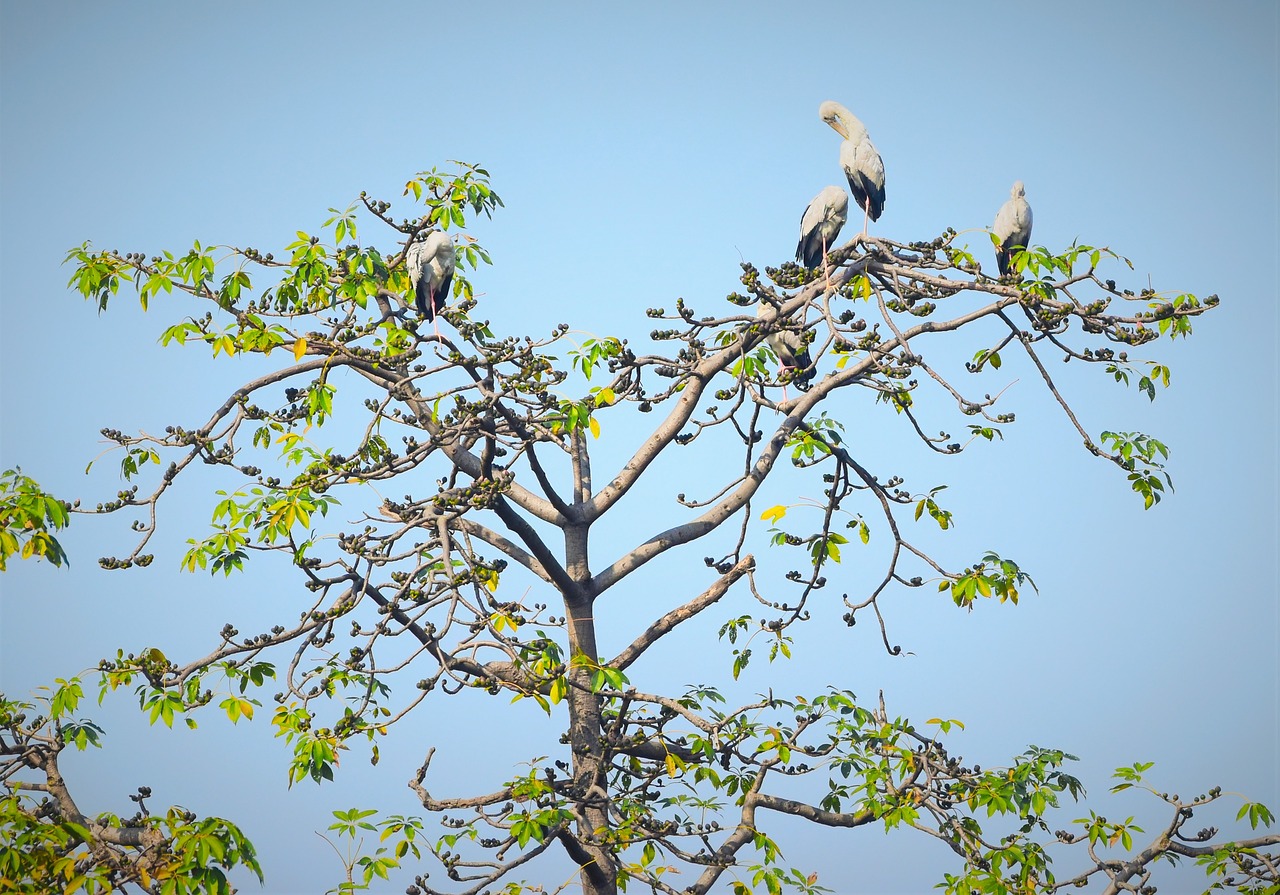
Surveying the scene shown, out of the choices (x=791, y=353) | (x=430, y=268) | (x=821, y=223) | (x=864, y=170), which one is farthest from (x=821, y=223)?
(x=430, y=268)

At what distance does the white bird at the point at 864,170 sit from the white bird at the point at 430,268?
2545mm

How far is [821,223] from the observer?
7.13m

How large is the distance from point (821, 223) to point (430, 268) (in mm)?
2393

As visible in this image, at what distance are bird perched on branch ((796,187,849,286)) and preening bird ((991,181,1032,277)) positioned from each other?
924mm

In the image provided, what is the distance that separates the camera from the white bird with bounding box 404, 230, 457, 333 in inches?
249

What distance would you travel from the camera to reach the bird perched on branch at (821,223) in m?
7.06

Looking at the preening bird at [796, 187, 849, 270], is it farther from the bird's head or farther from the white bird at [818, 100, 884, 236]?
the bird's head

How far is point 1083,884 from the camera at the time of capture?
17.4 ft

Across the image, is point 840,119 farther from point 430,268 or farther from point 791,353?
point 430,268

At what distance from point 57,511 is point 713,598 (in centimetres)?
293

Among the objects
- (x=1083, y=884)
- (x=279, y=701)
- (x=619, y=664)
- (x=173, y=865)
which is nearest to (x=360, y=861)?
(x=279, y=701)

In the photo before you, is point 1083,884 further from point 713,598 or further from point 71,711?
point 71,711

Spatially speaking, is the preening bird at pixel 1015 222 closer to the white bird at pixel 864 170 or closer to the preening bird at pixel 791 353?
the white bird at pixel 864 170

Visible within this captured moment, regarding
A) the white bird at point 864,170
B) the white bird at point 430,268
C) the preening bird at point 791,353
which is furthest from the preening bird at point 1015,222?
the white bird at point 430,268
